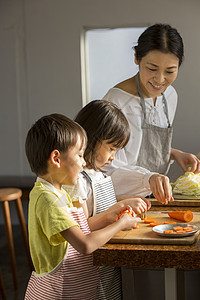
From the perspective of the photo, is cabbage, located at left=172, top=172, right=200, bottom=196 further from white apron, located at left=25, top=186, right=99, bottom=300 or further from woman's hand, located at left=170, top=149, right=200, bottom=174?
white apron, located at left=25, top=186, right=99, bottom=300

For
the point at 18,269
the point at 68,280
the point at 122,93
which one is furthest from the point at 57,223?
the point at 18,269

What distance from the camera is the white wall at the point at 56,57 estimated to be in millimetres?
4457

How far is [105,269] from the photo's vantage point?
144 centimetres

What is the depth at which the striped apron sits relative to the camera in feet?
4.69

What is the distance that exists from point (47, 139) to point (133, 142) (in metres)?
0.87

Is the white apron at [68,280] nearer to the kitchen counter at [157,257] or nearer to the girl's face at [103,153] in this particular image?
the kitchen counter at [157,257]

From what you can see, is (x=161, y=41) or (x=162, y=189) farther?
(x=161, y=41)

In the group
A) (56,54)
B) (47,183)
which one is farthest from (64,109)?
(47,183)

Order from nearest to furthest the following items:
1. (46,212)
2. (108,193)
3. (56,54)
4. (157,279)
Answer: (46,212), (157,279), (108,193), (56,54)

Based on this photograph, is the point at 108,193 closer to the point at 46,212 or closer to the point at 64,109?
the point at 46,212

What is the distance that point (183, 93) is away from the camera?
449 centimetres

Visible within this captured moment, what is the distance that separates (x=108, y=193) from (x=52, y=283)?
0.46m

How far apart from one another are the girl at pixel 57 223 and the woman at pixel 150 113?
0.44 m

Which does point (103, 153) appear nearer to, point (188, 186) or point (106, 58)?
point (188, 186)
